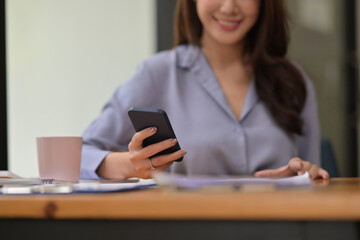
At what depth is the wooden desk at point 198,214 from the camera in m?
0.53

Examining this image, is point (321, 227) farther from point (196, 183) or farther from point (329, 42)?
point (329, 42)

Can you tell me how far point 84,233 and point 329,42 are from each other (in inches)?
153

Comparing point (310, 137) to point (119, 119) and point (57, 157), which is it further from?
point (57, 157)

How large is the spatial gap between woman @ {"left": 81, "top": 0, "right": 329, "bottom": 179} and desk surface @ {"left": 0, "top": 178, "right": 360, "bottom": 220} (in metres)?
0.78

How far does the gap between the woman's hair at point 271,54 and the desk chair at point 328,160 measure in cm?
14

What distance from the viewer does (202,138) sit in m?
1.54

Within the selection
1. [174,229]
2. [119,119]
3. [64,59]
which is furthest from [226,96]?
[64,59]

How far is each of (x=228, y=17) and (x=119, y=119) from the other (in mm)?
499

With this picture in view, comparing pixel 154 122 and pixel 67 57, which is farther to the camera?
pixel 67 57

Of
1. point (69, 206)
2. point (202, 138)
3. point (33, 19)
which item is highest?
point (33, 19)

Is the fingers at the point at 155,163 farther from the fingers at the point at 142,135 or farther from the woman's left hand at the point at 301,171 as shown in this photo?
the woman's left hand at the point at 301,171

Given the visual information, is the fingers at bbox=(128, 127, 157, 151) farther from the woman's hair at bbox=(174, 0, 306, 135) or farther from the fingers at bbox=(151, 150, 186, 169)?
the woman's hair at bbox=(174, 0, 306, 135)

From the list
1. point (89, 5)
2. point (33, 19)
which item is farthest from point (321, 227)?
point (89, 5)

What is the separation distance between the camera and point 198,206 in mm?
551
